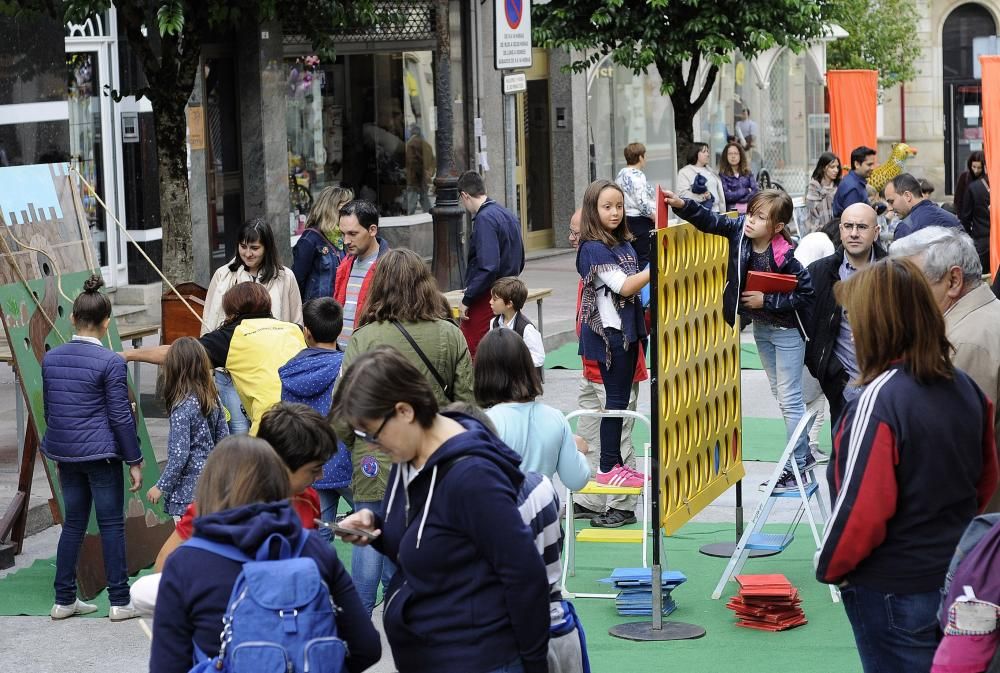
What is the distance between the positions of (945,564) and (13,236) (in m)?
5.58

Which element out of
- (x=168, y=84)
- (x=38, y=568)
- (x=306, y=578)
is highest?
(x=168, y=84)

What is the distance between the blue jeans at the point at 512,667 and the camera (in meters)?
3.83

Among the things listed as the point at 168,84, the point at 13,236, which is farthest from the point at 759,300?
the point at 168,84

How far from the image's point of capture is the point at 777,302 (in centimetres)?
859

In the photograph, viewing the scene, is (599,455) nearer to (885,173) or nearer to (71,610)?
(71,610)

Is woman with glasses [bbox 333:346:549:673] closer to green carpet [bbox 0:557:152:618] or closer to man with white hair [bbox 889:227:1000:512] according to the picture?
man with white hair [bbox 889:227:1000:512]

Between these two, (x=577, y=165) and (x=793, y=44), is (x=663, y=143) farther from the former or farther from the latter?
(x=793, y=44)

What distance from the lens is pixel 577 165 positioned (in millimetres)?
25281

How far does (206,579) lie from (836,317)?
498 centimetres

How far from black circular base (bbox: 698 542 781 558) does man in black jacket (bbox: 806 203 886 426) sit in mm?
892

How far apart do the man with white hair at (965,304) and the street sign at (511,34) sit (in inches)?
390

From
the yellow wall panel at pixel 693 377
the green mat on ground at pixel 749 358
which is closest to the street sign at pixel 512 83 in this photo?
the green mat on ground at pixel 749 358

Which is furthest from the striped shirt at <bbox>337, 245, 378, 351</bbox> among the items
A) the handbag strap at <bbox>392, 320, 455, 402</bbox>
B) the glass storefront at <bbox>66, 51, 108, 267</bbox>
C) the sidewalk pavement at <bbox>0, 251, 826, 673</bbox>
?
the glass storefront at <bbox>66, 51, 108, 267</bbox>

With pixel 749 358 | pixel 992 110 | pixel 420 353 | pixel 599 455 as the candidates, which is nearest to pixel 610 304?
pixel 599 455
